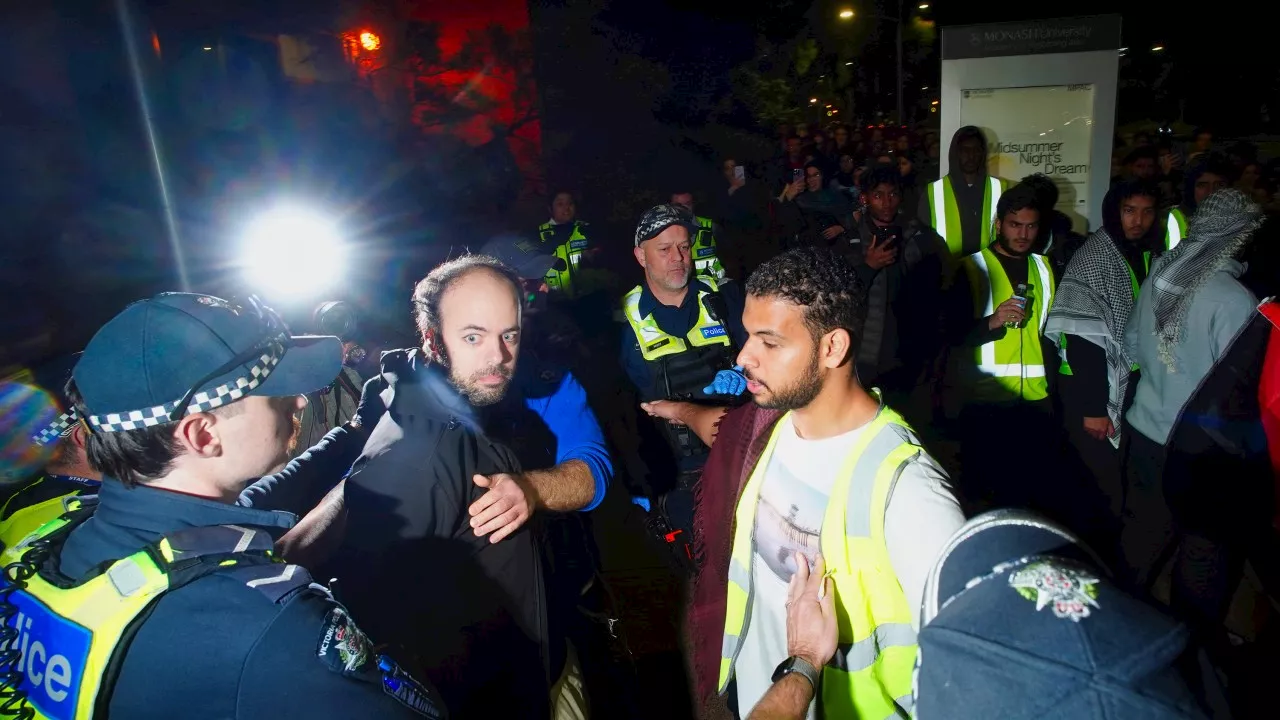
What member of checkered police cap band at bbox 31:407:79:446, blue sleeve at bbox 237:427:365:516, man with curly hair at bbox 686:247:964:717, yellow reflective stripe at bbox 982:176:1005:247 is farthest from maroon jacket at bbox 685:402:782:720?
yellow reflective stripe at bbox 982:176:1005:247

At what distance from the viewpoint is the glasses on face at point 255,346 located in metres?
1.46

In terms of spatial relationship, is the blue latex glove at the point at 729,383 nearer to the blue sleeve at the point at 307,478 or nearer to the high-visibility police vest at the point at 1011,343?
the high-visibility police vest at the point at 1011,343

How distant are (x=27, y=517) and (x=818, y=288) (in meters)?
2.46

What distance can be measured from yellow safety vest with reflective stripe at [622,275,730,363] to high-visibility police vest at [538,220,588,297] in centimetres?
309

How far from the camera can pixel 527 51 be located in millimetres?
9891

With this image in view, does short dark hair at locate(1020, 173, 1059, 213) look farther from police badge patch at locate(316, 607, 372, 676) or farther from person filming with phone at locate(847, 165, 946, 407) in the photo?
police badge patch at locate(316, 607, 372, 676)

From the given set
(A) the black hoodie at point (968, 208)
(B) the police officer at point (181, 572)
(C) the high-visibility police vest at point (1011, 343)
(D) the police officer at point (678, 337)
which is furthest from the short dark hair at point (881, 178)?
(B) the police officer at point (181, 572)

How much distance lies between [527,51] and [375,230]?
4050mm

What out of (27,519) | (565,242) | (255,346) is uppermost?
(255,346)

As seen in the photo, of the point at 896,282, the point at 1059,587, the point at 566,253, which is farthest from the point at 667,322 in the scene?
the point at 566,253

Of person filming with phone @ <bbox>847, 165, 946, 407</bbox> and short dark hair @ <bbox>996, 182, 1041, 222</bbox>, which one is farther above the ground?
short dark hair @ <bbox>996, 182, 1041, 222</bbox>

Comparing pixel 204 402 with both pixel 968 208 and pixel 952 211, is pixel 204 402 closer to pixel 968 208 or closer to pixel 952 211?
pixel 952 211

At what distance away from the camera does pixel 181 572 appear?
1.22m

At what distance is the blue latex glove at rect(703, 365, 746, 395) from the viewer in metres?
3.45
